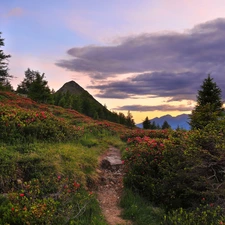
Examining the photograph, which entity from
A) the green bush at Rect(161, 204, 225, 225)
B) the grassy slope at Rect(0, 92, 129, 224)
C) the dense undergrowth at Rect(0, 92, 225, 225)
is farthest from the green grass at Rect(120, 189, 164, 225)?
the grassy slope at Rect(0, 92, 129, 224)

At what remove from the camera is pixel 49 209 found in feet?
16.9

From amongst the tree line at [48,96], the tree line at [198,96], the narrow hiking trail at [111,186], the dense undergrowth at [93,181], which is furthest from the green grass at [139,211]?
the tree line at [48,96]

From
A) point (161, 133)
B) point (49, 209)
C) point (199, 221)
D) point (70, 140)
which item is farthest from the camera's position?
point (161, 133)

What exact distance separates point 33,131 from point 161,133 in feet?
26.3

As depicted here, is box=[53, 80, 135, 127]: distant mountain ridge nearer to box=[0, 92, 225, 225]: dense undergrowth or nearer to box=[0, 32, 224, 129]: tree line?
box=[0, 32, 224, 129]: tree line

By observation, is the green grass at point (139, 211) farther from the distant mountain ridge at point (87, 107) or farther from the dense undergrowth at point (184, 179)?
the distant mountain ridge at point (87, 107)

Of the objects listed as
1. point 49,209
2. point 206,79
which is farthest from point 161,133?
point 206,79

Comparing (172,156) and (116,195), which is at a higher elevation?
(172,156)

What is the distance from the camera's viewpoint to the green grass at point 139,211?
628 centimetres

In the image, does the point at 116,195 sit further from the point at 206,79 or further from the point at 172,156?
the point at 206,79

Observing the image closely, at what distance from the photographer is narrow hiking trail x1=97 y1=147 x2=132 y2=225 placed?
257 inches

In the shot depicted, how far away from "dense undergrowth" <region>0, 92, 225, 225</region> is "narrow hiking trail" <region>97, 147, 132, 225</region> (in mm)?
261

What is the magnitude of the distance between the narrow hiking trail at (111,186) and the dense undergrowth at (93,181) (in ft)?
0.86

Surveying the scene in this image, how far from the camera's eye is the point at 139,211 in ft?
21.7
